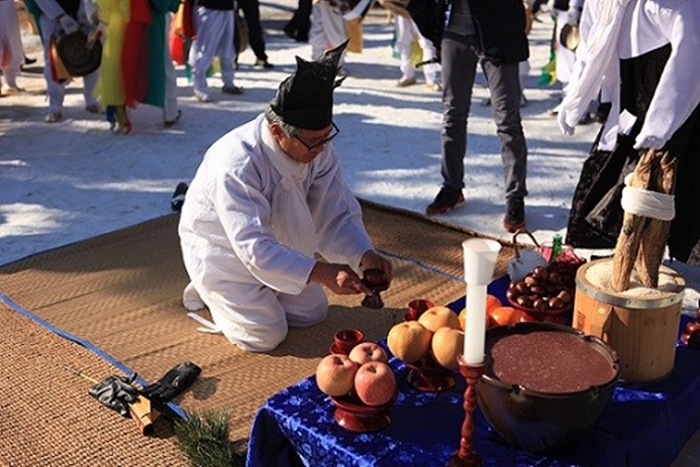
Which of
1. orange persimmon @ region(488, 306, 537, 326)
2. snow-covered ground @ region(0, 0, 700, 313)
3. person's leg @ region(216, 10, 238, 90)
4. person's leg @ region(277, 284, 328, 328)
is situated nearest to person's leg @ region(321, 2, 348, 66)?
snow-covered ground @ region(0, 0, 700, 313)

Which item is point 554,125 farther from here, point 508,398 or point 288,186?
point 508,398

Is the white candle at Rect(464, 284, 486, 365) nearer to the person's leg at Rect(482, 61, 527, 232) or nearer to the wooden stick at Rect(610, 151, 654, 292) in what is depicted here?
the wooden stick at Rect(610, 151, 654, 292)

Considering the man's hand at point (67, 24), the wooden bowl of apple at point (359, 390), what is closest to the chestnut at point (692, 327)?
the wooden bowl of apple at point (359, 390)

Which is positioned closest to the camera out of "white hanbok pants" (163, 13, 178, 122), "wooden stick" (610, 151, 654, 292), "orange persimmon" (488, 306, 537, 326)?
"wooden stick" (610, 151, 654, 292)

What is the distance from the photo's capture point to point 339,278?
2.53 metres

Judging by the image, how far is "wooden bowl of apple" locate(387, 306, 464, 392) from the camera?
2.16m

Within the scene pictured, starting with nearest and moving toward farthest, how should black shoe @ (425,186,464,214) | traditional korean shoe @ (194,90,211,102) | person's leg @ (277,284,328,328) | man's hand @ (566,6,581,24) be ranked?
person's leg @ (277,284,328,328)
black shoe @ (425,186,464,214)
man's hand @ (566,6,581,24)
traditional korean shoe @ (194,90,211,102)

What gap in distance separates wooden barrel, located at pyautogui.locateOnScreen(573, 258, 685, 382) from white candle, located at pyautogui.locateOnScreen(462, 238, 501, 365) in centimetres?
60

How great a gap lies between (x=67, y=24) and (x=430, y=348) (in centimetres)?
478

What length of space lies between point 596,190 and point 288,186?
1.48 m

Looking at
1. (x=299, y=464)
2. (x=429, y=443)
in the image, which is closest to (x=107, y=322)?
(x=299, y=464)

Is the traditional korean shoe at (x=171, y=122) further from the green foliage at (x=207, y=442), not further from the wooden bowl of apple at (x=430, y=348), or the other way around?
the wooden bowl of apple at (x=430, y=348)

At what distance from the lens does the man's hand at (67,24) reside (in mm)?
6051

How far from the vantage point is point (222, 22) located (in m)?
7.20
